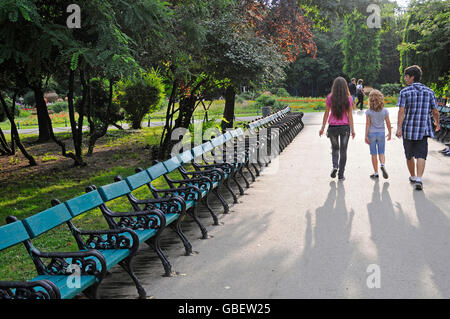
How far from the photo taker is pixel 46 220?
3834 millimetres

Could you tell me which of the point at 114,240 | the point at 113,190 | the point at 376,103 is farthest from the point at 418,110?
the point at 114,240

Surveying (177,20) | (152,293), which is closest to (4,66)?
(177,20)

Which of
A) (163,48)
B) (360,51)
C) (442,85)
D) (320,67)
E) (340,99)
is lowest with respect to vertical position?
(340,99)

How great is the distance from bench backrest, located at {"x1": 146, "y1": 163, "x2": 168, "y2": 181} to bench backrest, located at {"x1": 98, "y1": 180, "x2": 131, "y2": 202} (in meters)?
0.64

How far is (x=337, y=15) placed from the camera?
21.8m

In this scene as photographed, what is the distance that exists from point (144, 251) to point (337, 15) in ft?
61.8

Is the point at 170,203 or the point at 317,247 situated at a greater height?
the point at 170,203

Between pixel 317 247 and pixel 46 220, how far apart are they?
108 inches

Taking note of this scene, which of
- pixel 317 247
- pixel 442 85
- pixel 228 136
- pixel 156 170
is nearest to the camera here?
pixel 317 247

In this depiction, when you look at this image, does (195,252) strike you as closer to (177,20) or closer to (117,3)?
(117,3)

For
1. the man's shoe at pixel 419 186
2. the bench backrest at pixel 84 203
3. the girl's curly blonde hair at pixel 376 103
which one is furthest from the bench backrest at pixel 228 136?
the bench backrest at pixel 84 203

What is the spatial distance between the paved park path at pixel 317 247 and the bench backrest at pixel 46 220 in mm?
782

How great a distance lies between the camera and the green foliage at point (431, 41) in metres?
14.7

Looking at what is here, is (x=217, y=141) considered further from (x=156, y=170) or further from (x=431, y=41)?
(x=431, y=41)
